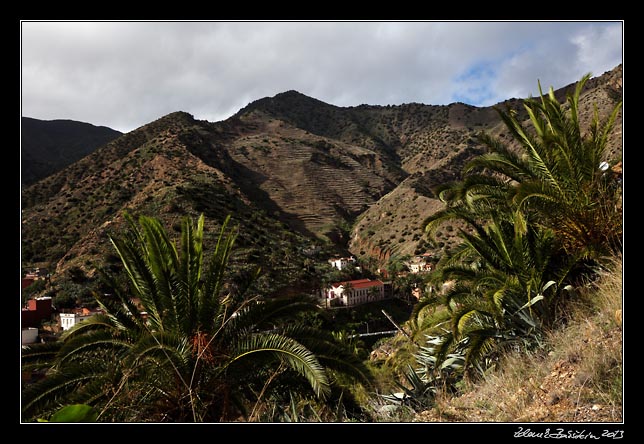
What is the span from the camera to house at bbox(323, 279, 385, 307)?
40.5 meters

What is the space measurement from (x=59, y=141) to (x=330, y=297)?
10450 centimetres

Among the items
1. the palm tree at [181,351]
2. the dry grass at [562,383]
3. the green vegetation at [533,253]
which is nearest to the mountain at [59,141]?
the palm tree at [181,351]

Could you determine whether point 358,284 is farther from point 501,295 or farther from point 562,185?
point 501,295

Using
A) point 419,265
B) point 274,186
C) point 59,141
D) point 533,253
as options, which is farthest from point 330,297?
point 59,141

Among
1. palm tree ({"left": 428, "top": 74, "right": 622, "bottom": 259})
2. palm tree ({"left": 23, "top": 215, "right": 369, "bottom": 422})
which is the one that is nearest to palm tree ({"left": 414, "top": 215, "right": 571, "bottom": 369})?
palm tree ({"left": 428, "top": 74, "right": 622, "bottom": 259})

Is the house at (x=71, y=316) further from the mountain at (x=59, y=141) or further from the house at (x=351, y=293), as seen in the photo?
the mountain at (x=59, y=141)

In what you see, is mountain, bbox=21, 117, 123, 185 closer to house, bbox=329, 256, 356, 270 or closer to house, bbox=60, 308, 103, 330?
house, bbox=329, 256, 356, 270

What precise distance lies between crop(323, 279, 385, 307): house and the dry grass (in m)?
34.4

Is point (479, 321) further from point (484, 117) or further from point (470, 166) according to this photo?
point (484, 117)

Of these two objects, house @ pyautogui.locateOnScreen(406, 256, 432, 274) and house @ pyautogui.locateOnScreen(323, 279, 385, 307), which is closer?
house @ pyautogui.locateOnScreen(323, 279, 385, 307)

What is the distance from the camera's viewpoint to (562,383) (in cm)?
398

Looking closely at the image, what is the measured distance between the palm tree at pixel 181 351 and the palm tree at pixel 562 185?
3.50 metres

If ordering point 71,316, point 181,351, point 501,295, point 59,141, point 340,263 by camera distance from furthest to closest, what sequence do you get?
point 59,141 → point 340,263 → point 71,316 → point 501,295 → point 181,351

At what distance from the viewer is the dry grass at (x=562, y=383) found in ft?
11.5
